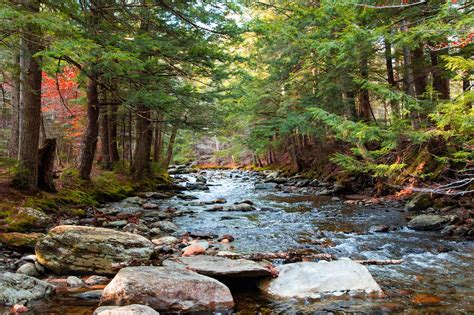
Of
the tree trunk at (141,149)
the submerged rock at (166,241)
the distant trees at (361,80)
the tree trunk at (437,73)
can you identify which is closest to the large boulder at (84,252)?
the submerged rock at (166,241)

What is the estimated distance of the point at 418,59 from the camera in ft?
38.3

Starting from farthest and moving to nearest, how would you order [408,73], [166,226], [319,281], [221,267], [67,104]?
[67,104] < [408,73] < [166,226] < [221,267] < [319,281]

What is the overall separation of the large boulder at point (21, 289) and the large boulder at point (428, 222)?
7.79 m

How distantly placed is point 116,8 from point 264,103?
1339 centimetres

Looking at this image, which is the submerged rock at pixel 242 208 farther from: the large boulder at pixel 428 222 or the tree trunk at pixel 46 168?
the tree trunk at pixel 46 168

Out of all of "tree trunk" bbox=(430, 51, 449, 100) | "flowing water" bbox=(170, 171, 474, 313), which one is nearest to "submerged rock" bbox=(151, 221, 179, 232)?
"flowing water" bbox=(170, 171, 474, 313)

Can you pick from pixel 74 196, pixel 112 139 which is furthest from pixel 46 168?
pixel 112 139

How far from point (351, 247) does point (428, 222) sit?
2.83 meters

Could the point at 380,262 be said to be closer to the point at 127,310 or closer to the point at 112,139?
the point at 127,310

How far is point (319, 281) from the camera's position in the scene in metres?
4.53

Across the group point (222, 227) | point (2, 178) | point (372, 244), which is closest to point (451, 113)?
point (372, 244)

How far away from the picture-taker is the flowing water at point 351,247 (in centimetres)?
406

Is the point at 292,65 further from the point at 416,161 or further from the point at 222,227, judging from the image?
the point at 222,227

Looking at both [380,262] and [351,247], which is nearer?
[380,262]
